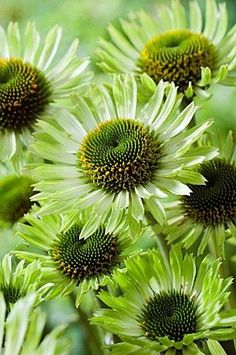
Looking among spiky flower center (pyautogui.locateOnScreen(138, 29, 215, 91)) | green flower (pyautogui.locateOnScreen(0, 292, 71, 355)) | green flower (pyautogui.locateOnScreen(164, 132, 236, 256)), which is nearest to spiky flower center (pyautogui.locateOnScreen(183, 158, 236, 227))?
green flower (pyautogui.locateOnScreen(164, 132, 236, 256))

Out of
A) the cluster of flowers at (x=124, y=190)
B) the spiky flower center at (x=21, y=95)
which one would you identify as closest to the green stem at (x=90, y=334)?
the cluster of flowers at (x=124, y=190)

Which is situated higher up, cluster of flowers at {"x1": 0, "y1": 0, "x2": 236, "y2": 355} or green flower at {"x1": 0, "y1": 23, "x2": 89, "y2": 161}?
green flower at {"x1": 0, "y1": 23, "x2": 89, "y2": 161}

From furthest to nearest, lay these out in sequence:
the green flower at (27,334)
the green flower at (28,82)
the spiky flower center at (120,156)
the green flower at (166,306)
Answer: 1. the green flower at (28,82)
2. the spiky flower center at (120,156)
3. the green flower at (166,306)
4. the green flower at (27,334)

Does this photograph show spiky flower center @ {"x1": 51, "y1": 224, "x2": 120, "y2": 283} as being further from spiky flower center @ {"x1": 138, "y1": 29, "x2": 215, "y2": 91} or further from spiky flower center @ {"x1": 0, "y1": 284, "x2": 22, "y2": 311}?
spiky flower center @ {"x1": 138, "y1": 29, "x2": 215, "y2": 91}

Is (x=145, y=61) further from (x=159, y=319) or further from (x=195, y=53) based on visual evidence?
(x=159, y=319)

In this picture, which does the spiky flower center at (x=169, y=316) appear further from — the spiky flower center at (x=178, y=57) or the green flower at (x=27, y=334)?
the spiky flower center at (x=178, y=57)

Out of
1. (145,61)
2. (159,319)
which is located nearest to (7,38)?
(145,61)
